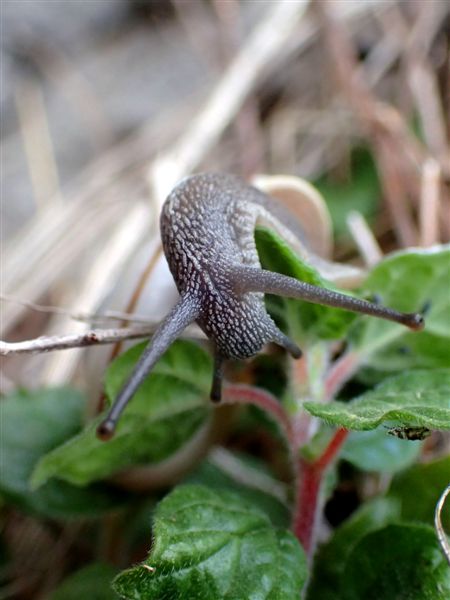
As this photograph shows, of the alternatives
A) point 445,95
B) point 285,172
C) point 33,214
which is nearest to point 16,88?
point 33,214

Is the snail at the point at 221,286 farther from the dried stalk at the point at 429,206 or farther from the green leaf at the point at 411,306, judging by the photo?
the dried stalk at the point at 429,206

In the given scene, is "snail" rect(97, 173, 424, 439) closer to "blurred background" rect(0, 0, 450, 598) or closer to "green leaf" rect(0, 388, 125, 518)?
"green leaf" rect(0, 388, 125, 518)

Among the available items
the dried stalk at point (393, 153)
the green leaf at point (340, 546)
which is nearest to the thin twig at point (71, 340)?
the green leaf at point (340, 546)

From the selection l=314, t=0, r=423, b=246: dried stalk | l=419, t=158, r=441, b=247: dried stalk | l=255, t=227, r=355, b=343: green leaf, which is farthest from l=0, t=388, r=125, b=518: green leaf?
l=314, t=0, r=423, b=246: dried stalk

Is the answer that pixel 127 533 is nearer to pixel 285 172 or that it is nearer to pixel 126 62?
pixel 285 172

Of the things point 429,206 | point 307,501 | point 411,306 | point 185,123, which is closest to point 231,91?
point 185,123

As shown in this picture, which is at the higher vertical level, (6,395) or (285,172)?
(285,172)

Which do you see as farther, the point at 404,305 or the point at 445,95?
the point at 445,95
